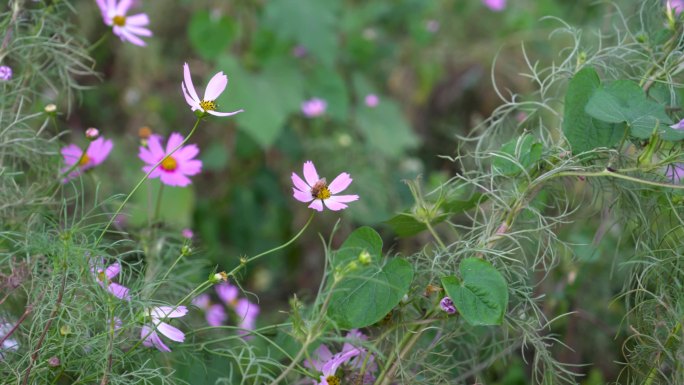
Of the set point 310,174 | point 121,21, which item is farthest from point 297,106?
point 310,174

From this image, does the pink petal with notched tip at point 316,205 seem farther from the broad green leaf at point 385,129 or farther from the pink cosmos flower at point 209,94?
the broad green leaf at point 385,129

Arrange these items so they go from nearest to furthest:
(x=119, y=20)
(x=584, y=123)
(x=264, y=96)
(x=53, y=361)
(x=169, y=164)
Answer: (x=53, y=361) < (x=584, y=123) < (x=169, y=164) < (x=119, y=20) < (x=264, y=96)

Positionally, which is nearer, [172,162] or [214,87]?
[214,87]

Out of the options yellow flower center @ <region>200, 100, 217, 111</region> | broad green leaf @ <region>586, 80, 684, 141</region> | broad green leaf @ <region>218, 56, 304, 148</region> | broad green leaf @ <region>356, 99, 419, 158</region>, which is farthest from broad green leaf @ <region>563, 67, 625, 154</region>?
broad green leaf @ <region>356, 99, 419, 158</region>

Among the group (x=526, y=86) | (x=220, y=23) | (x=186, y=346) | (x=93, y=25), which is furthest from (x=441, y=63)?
(x=186, y=346)

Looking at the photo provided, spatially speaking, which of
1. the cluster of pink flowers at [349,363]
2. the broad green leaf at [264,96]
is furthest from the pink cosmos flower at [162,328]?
the broad green leaf at [264,96]

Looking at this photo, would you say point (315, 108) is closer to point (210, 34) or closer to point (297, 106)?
point (297, 106)
